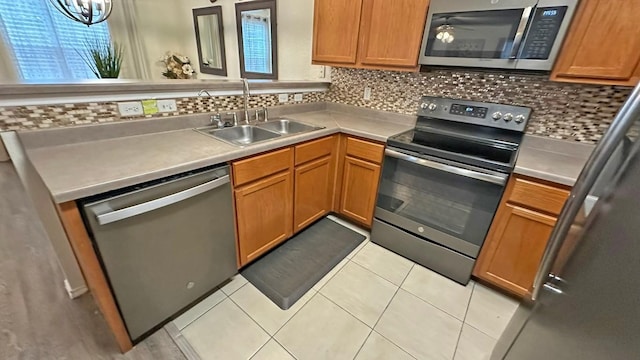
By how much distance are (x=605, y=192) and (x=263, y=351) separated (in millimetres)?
1430

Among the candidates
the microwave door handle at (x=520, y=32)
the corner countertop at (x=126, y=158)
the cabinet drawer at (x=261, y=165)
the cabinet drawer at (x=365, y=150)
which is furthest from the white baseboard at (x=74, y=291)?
the microwave door handle at (x=520, y=32)

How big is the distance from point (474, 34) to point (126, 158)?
1.96 meters

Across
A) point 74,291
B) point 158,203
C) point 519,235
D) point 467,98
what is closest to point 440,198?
point 519,235

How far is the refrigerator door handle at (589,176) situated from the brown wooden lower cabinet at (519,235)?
0.76 metres

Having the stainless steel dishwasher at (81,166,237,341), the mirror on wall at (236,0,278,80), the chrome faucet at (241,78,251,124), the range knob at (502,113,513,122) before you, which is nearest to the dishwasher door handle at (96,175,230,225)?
the stainless steel dishwasher at (81,166,237,341)

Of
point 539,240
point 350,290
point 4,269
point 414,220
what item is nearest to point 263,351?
point 350,290

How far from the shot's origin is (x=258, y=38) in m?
3.25

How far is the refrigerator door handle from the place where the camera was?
54cm

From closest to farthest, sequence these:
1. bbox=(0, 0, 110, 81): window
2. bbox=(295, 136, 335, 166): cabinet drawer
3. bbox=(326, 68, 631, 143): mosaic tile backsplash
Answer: bbox=(326, 68, 631, 143): mosaic tile backsplash, bbox=(295, 136, 335, 166): cabinet drawer, bbox=(0, 0, 110, 81): window

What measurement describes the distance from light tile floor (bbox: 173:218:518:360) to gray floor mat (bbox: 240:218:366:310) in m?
0.05

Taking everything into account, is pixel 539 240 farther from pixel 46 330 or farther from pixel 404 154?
pixel 46 330

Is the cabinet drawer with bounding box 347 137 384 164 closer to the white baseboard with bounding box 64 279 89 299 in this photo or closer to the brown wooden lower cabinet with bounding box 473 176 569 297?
the brown wooden lower cabinet with bounding box 473 176 569 297

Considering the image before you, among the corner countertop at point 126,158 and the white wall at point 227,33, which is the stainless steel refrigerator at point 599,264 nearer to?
the corner countertop at point 126,158

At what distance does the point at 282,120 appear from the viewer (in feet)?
7.02
